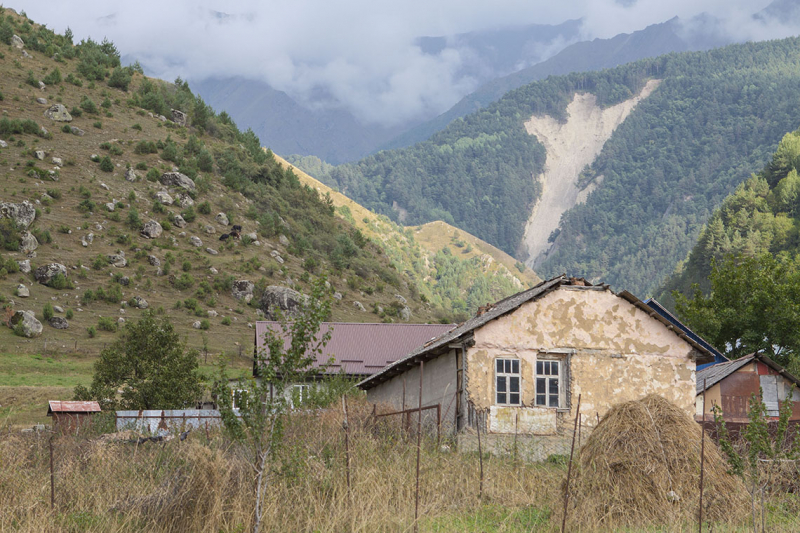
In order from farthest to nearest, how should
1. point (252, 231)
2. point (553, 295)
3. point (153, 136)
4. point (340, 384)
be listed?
point (153, 136)
point (252, 231)
point (340, 384)
point (553, 295)

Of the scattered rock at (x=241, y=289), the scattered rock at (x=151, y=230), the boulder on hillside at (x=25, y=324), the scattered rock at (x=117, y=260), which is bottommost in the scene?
the boulder on hillside at (x=25, y=324)

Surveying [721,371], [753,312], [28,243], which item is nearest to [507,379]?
[721,371]

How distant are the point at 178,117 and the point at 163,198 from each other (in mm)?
30842

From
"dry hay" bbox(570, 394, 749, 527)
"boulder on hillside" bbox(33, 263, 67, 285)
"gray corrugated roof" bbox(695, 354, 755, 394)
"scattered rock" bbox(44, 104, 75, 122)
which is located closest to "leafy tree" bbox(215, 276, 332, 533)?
"dry hay" bbox(570, 394, 749, 527)

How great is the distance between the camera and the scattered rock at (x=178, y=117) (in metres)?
106

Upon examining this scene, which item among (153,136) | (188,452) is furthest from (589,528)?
(153,136)

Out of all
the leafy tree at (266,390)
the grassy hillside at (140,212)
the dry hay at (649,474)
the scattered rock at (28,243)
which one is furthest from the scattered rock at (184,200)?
the leafy tree at (266,390)

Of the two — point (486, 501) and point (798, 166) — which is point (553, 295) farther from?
point (798, 166)

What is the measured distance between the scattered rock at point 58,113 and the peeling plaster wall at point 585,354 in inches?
3066

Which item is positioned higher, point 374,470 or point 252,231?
point 252,231

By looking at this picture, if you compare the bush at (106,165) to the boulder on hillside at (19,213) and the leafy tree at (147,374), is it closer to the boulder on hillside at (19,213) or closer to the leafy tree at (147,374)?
the boulder on hillside at (19,213)

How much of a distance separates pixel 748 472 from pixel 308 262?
73473 millimetres

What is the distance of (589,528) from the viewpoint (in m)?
12.6

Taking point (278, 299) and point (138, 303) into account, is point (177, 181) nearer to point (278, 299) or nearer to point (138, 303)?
point (278, 299)
